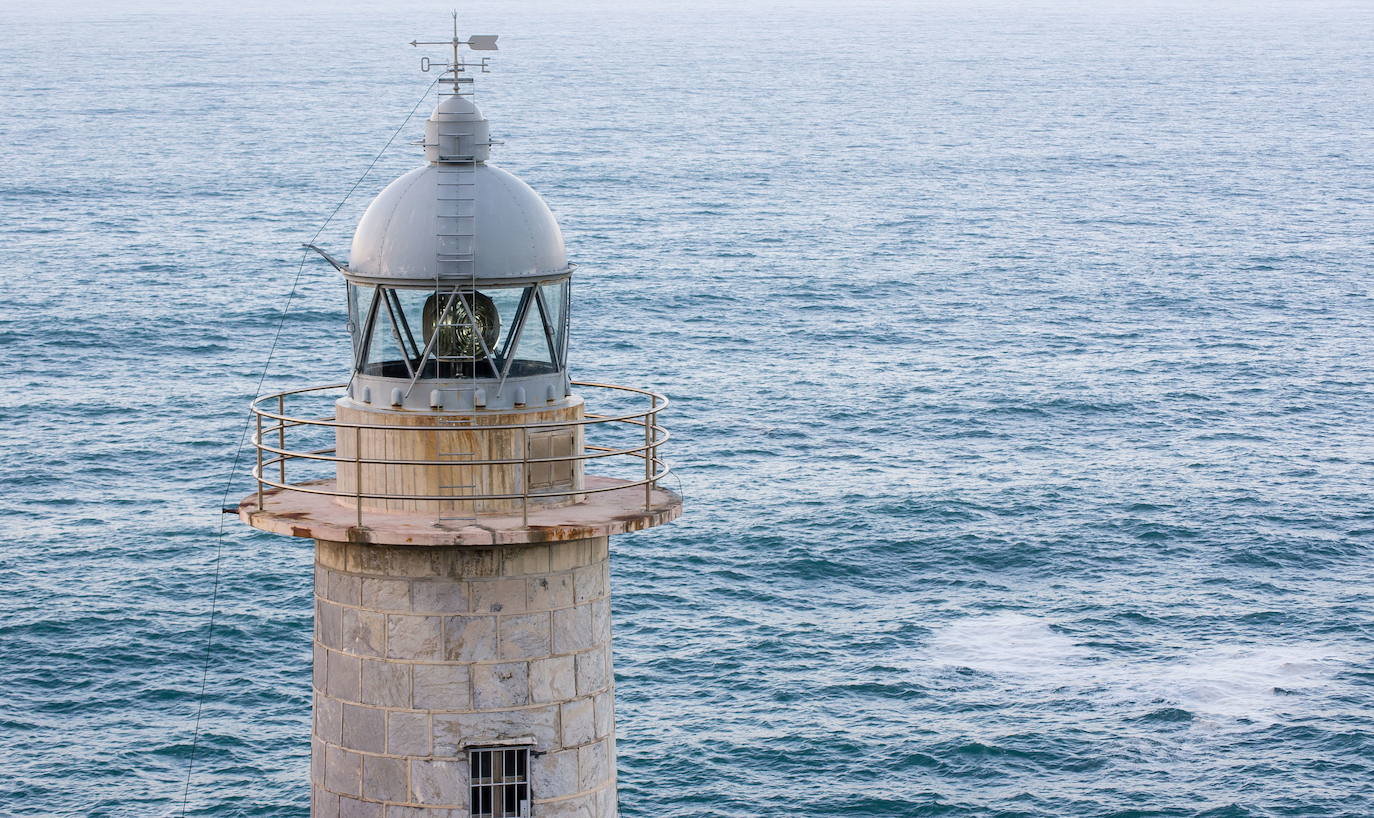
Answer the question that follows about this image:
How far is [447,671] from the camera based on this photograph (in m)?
16.3

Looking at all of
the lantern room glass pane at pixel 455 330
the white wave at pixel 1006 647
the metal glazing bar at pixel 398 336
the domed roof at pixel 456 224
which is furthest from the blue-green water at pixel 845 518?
the domed roof at pixel 456 224

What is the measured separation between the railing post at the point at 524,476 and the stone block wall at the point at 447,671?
35 cm

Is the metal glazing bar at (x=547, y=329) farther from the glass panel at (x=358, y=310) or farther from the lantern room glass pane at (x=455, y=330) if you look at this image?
the glass panel at (x=358, y=310)

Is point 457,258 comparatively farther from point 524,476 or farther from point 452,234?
point 524,476

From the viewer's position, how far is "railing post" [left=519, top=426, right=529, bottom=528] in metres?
16.1

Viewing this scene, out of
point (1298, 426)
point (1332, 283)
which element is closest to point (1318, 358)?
point (1298, 426)

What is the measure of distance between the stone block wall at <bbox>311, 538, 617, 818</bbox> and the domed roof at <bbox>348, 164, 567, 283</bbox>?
7.88 ft

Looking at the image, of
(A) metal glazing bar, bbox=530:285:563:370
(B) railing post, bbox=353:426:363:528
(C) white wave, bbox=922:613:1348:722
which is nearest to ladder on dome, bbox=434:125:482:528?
(A) metal glazing bar, bbox=530:285:563:370

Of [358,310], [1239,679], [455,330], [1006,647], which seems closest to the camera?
[455,330]

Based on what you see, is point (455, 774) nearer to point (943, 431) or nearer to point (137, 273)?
point (943, 431)

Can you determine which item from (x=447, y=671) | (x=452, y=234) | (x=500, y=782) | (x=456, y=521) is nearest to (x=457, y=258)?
(x=452, y=234)

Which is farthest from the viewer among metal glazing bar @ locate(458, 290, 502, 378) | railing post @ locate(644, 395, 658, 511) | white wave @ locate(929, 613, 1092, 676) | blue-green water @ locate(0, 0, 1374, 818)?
white wave @ locate(929, 613, 1092, 676)

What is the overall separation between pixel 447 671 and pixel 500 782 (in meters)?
1.09

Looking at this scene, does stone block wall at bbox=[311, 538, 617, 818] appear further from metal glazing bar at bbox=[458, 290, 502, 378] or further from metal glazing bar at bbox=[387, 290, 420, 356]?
metal glazing bar at bbox=[387, 290, 420, 356]
